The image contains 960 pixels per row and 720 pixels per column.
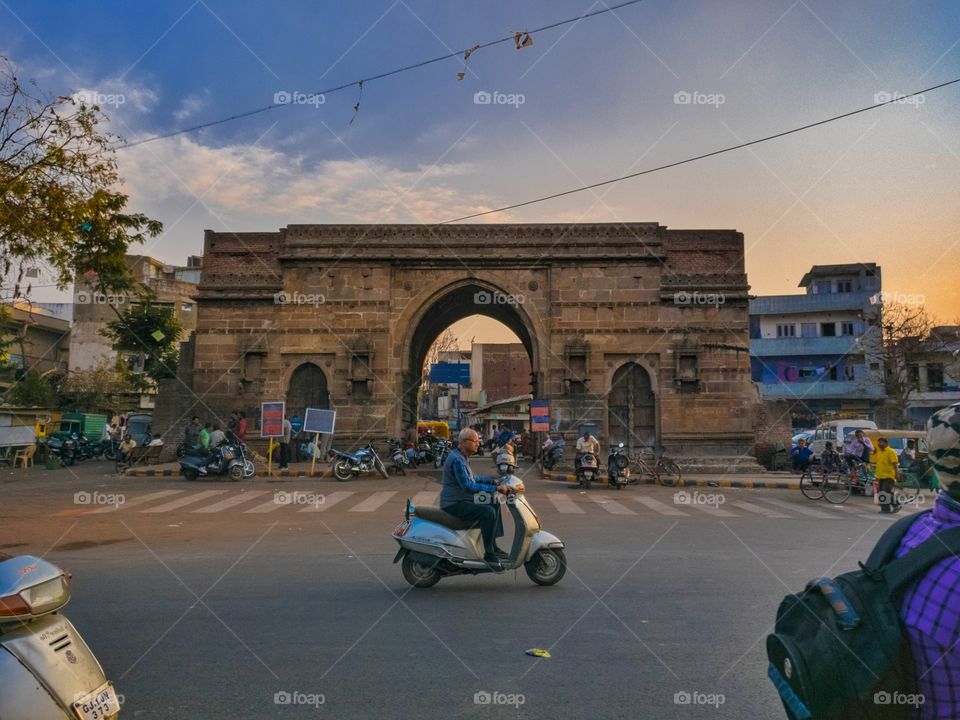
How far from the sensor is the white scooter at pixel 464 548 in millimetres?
6672

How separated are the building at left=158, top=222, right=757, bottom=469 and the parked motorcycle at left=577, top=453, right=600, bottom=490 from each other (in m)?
6.09

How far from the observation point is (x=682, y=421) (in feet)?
81.3

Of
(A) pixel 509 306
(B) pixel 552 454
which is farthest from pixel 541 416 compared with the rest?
(A) pixel 509 306

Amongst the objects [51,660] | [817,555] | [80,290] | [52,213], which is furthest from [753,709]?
[80,290]

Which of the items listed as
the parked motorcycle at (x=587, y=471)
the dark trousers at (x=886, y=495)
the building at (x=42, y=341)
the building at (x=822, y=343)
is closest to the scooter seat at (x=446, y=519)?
the dark trousers at (x=886, y=495)

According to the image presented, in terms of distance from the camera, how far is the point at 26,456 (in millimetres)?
24297

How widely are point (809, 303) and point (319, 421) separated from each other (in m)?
38.9

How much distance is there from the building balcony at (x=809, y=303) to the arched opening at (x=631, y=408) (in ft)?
87.8

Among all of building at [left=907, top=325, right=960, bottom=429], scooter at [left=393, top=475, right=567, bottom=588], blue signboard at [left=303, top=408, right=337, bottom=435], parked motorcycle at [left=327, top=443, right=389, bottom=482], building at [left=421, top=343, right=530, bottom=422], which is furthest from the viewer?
building at [left=421, top=343, right=530, bottom=422]

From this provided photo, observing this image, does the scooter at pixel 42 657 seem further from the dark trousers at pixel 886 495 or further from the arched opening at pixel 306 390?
the arched opening at pixel 306 390

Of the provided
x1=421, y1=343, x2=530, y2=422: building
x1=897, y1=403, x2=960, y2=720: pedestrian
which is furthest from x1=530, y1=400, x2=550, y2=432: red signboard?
x1=421, y1=343, x2=530, y2=422: building

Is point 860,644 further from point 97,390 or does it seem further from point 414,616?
point 97,390

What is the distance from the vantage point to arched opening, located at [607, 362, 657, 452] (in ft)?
82.6

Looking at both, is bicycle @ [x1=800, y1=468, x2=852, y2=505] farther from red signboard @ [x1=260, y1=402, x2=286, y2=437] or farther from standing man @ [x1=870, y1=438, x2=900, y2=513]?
red signboard @ [x1=260, y1=402, x2=286, y2=437]
